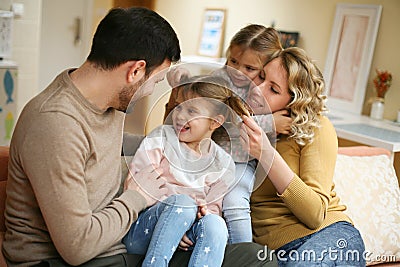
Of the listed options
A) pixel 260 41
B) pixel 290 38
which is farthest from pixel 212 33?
pixel 260 41

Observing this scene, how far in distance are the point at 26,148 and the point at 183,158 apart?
1.38ft

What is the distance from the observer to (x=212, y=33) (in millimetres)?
5531

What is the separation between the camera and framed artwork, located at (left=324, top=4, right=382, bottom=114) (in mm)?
4164

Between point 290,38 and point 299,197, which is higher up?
point 290,38

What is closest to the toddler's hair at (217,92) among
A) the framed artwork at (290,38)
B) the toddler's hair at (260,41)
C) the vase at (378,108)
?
the toddler's hair at (260,41)

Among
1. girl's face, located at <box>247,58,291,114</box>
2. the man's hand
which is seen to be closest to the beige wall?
girl's face, located at <box>247,58,291,114</box>

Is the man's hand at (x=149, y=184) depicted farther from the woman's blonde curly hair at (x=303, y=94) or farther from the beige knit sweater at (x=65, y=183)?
the woman's blonde curly hair at (x=303, y=94)

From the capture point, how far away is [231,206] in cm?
177

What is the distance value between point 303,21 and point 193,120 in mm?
3311

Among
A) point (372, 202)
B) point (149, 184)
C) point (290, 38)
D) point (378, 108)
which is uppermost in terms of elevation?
point (290, 38)

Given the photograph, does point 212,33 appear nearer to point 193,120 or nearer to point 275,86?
point 275,86

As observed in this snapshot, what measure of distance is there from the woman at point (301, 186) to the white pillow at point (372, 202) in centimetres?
35

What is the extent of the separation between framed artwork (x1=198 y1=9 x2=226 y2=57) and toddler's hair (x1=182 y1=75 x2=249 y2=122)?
3819 millimetres

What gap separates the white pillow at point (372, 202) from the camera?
7.68 feet
